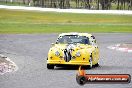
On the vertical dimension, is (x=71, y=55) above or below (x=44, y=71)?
above

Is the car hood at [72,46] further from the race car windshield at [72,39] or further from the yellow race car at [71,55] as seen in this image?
the race car windshield at [72,39]

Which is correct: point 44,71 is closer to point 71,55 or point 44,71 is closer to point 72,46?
point 71,55

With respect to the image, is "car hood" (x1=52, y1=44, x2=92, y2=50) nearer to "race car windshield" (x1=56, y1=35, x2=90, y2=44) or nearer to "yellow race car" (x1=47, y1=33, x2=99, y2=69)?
"yellow race car" (x1=47, y1=33, x2=99, y2=69)

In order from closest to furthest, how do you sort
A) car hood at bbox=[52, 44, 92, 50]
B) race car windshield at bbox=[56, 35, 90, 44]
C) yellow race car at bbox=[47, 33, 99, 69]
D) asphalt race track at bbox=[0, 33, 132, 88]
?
asphalt race track at bbox=[0, 33, 132, 88] < yellow race car at bbox=[47, 33, 99, 69] < car hood at bbox=[52, 44, 92, 50] < race car windshield at bbox=[56, 35, 90, 44]

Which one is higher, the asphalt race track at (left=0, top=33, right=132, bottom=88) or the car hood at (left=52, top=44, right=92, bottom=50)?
the car hood at (left=52, top=44, right=92, bottom=50)

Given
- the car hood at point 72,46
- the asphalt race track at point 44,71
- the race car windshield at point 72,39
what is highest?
the race car windshield at point 72,39

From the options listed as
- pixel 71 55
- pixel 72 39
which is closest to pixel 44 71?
pixel 71 55

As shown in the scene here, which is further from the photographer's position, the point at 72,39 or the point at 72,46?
the point at 72,39

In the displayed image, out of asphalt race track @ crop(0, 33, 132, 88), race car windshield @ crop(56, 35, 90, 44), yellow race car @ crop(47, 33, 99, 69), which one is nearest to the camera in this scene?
asphalt race track @ crop(0, 33, 132, 88)

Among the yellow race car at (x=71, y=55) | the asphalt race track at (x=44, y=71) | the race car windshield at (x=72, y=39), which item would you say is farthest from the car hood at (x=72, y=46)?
the asphalt race track at (x=44, y=71)

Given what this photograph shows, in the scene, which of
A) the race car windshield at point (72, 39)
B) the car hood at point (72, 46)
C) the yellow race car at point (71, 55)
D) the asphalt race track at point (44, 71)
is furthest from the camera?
the race car windshield at point (72, 39)

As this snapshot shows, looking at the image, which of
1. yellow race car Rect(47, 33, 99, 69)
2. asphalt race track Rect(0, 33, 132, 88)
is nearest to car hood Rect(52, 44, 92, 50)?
yellow race car Rect(47, 33, 99, 69)

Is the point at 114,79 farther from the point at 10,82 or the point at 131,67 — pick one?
the point at 131,67

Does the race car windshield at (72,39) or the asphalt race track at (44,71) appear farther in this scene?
the race car windshield at (72,39)
